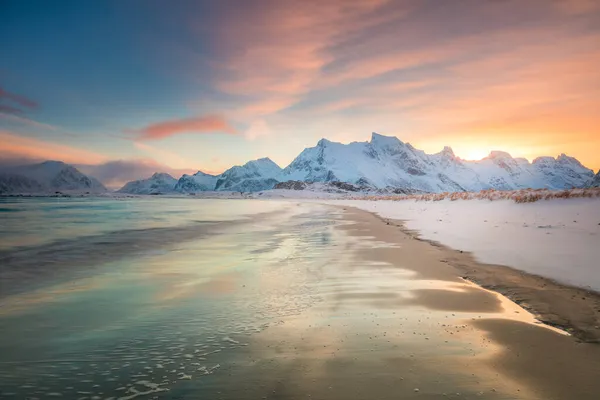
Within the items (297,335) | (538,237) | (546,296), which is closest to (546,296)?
(546,296)

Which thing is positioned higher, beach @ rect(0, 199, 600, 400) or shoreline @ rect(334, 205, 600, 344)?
shoreline @ rect(334, 205, 600, 344)

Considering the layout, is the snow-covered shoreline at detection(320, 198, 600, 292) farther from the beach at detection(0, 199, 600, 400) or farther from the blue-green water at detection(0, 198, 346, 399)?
the blue-green water at detection(0, 198, 346, 399)

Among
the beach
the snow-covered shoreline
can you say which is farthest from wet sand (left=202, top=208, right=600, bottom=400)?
the snow-covered shoreline

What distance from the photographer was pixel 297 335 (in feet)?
24.2

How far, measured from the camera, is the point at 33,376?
572 centimetres

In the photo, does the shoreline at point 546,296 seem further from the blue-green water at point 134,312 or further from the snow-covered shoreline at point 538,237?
the blue-green water at point 134,312

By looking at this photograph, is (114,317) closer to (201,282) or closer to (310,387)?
(201,282)

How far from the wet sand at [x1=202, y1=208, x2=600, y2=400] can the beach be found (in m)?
0.03

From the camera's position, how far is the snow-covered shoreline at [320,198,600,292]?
486 inches

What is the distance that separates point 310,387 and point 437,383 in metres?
1.73

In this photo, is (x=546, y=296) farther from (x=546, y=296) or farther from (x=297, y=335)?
(x=297, y=335)

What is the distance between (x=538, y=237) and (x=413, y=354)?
1437cm

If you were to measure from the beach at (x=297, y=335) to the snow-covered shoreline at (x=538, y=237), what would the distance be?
3.63ft

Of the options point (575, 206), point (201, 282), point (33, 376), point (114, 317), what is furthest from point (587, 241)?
point (33, 376)
